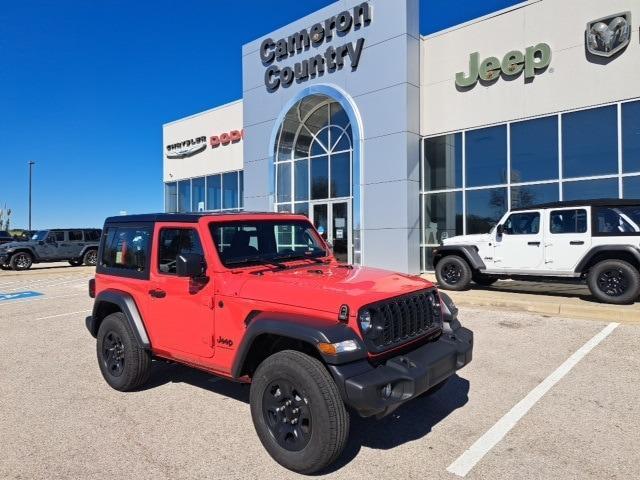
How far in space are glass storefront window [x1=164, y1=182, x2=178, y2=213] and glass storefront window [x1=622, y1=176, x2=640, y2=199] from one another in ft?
65.0

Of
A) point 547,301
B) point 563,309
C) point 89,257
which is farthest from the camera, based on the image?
point 89,257

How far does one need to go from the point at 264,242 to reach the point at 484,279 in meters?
8.57

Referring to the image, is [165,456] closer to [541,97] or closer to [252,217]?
[252,217]

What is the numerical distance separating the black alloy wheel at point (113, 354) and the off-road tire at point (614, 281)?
331 inches

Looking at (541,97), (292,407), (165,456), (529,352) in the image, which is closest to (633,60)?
(541,97)

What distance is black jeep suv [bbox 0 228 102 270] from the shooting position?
2094cm

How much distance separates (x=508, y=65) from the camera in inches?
508

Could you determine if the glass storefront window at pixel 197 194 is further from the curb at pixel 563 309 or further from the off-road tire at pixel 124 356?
the off-road tire at pixel 124 356

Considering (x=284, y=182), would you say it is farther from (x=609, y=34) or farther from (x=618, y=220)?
(x=618, y=220)

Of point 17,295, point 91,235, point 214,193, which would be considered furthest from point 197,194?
point 17,295

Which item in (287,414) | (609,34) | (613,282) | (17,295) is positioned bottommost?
(17,295)

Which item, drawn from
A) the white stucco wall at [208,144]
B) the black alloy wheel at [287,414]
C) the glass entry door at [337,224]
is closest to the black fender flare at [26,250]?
the white stucco wall at [208,144]

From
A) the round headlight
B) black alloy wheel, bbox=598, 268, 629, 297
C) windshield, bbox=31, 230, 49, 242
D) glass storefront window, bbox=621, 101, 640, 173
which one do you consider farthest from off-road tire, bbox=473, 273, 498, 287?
windshield, bbox=31, 230, 49, 242

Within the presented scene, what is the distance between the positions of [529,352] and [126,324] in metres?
4.93
